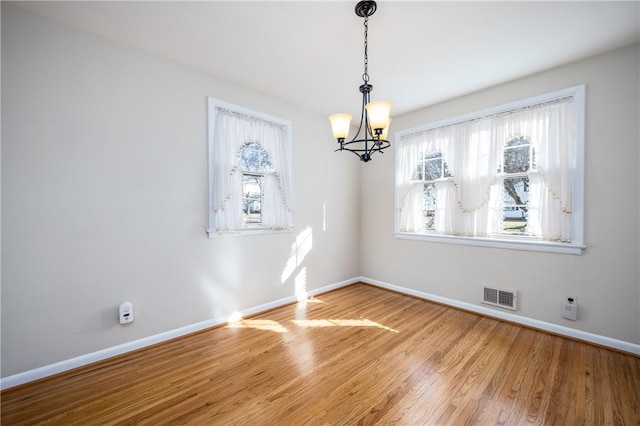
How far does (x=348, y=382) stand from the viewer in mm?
2023

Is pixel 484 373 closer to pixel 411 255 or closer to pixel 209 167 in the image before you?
pixel 411 255

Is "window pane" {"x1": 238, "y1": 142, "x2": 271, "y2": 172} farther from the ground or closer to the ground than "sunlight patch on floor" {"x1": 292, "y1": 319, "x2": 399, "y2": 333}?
farther from the ground

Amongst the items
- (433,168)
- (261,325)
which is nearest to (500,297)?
(433,168)

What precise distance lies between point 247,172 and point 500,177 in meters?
3.04

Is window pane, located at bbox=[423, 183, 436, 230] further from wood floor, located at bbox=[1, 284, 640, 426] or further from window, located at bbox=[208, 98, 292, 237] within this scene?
window, located at bbox=[208, 98, 292, 237]

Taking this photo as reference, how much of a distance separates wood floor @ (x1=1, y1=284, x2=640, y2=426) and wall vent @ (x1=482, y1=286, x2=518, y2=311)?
0.26m

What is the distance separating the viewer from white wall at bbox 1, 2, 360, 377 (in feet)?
6.47

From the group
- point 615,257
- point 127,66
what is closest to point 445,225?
point 615,257

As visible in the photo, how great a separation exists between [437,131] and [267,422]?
3.78m

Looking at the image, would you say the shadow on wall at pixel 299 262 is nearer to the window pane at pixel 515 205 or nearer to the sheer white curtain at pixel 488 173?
the sheer white curtain at pixel 488 173

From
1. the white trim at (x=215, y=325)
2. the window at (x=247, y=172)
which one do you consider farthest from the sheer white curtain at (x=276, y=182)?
the white trim at (x=215, y=325)

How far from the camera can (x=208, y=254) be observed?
2.93 metres

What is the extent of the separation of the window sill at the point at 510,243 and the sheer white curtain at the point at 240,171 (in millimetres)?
2070

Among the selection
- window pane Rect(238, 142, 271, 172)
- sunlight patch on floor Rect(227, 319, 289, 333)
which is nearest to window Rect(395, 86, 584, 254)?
window pane Rect(238, 142, 271, 172)
